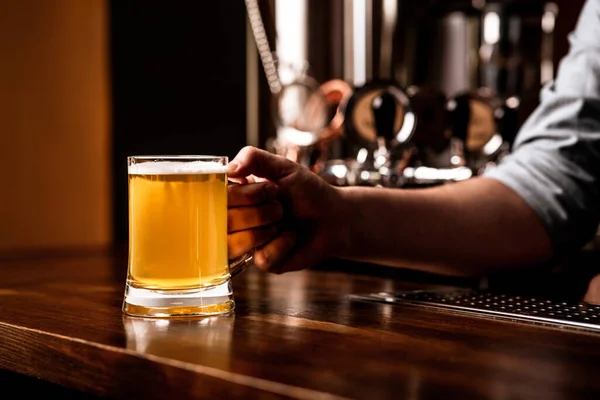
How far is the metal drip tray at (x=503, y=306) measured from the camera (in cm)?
96

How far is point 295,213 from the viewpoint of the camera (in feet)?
3.68

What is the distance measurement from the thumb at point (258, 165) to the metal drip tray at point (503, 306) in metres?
0.21

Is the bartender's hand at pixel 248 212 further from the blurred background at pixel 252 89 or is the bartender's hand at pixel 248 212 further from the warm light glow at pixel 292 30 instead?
the warm light glow at pixel 292 30

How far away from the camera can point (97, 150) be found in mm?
4398

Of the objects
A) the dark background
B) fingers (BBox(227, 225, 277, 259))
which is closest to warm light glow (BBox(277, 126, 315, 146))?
fingers (BBox(227, 225, 277, 259))

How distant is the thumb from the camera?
1046 mm

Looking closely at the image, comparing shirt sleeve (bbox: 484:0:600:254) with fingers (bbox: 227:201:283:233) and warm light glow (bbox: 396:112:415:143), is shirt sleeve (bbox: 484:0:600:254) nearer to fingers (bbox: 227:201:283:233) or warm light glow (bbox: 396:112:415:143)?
warm light glow (bbox: 396:112:415:143)

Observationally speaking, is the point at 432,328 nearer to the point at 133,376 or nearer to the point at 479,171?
the point at 133,376

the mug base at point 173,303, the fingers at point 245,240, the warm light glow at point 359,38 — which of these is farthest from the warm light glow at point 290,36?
the mug base at point 173,303

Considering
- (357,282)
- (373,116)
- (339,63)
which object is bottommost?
(357,282)

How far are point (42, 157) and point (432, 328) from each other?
3763mm

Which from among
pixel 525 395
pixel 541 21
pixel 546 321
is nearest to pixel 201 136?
pixel 541 21

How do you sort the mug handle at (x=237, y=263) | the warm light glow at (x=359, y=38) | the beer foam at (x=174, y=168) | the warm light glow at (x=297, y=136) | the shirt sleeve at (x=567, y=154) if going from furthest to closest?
the warm light glow at (x=359, y=38) < the warm light glow at (x=297, y=136) < the shirt sleeve at (x=567, y=154) < the mug handle at (x=237, y=263) < the beer foam at (x=174, y=168)

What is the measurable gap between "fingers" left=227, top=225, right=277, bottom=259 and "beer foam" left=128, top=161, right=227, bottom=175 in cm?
11
